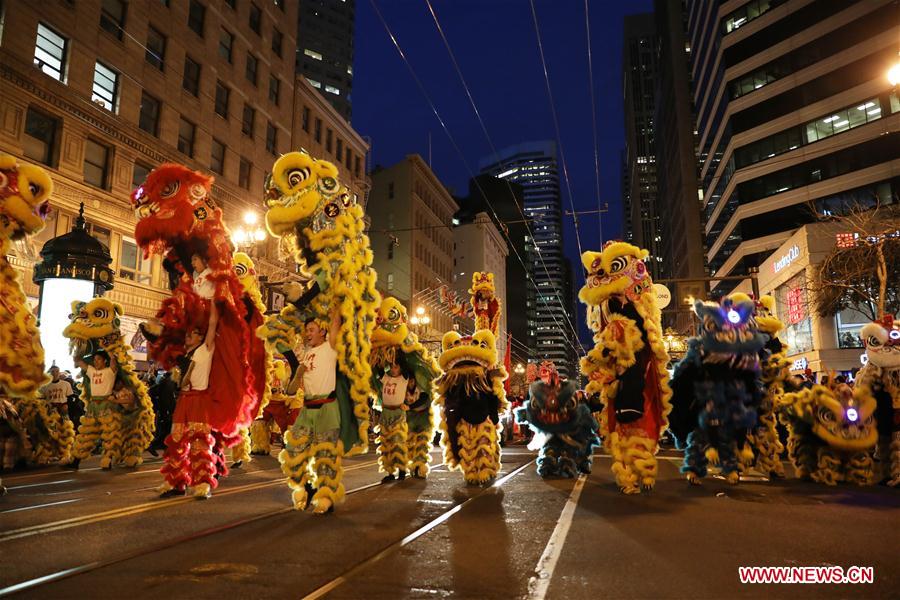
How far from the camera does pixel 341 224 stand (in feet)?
17.5

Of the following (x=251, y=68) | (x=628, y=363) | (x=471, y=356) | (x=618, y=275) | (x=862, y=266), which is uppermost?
(x=251, y=68)

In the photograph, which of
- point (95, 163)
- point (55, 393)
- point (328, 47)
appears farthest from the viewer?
point (328, 47)

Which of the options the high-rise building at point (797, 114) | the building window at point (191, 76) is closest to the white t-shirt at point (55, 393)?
the building window at point (191, 76)

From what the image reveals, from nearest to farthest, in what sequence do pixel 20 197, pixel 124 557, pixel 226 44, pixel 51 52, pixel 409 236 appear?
pixel 124 557 → pixel 20 197 → pixel 51 52 → pixel 226 44 → pixel 409 236

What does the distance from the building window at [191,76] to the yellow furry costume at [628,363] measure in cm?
2009

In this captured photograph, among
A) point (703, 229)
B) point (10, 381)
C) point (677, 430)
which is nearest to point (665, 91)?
point (703, 229)

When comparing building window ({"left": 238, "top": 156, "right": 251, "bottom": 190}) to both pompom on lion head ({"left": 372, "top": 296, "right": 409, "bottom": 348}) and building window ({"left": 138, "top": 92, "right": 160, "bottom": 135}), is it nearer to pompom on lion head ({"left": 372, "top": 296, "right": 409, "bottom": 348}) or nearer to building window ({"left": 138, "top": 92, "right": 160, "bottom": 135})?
building window ({"left": 138, "top": 92, "right": 160, "bottom": 135})

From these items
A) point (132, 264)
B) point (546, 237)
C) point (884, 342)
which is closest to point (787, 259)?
point (884, 342)

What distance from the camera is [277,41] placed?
2803 centimetres

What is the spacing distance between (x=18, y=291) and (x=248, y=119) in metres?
22.9

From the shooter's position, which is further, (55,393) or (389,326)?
(55,393)

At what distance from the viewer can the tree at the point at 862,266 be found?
16.2 meters

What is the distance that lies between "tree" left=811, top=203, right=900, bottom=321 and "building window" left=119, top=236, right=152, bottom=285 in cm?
2011

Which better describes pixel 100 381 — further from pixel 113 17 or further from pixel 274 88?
pixel 274 88
